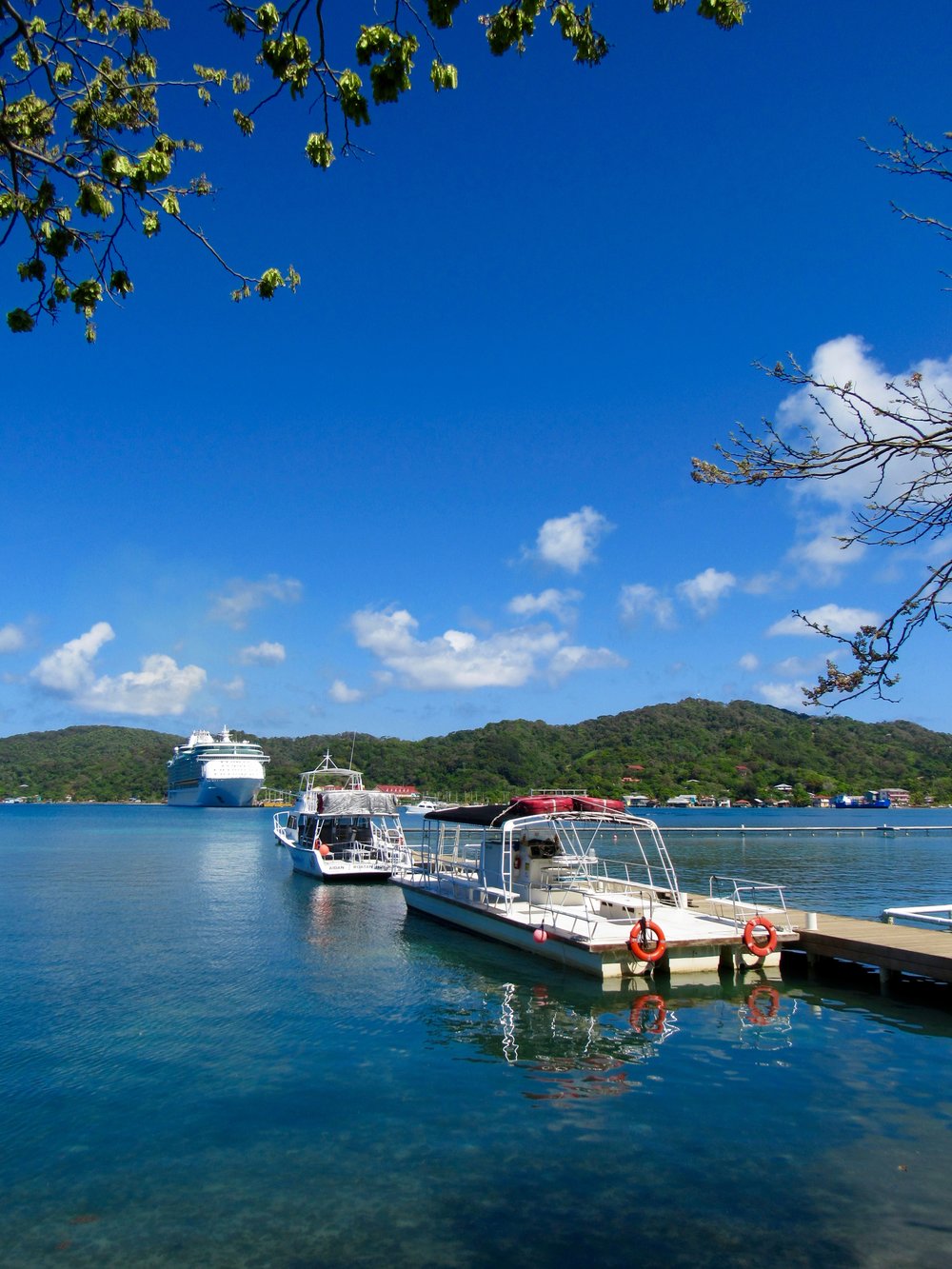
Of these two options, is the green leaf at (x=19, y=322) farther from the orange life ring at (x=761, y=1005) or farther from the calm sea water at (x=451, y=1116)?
the orange life ring at (x=761, y=1005)

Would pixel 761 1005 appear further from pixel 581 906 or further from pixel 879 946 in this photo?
pixel 581 906

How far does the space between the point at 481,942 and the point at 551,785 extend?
136127mm

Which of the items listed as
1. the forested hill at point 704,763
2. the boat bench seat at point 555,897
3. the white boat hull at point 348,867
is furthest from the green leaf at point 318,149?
the forested hill at point 704,763

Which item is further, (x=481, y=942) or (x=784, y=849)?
(x=784, y=849)

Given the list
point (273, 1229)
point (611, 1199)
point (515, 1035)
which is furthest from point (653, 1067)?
point (273, 1229)

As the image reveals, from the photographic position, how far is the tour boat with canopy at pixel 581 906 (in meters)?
18.8

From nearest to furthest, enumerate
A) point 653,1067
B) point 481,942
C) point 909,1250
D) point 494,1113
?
point 909,1250
point 494,1113
point 653,1067
point 481,942

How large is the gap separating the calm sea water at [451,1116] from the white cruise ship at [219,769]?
12603 centimetres

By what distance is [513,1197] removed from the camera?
29.8 ft

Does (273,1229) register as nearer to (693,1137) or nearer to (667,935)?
(693,1137)

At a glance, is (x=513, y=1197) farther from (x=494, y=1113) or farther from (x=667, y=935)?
(x=667, y=935)

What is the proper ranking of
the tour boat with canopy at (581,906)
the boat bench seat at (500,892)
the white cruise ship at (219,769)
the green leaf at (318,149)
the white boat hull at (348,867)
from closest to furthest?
the green leaf at (318,149), the tour boat with canopy at (581,906), the boat bench seat at (500,892), the white boat hull at (348,867), the white cruise ship at (219,769)

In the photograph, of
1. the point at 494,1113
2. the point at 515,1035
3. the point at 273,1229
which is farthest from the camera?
the point at 515,1035

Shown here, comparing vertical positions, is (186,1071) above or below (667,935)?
below
